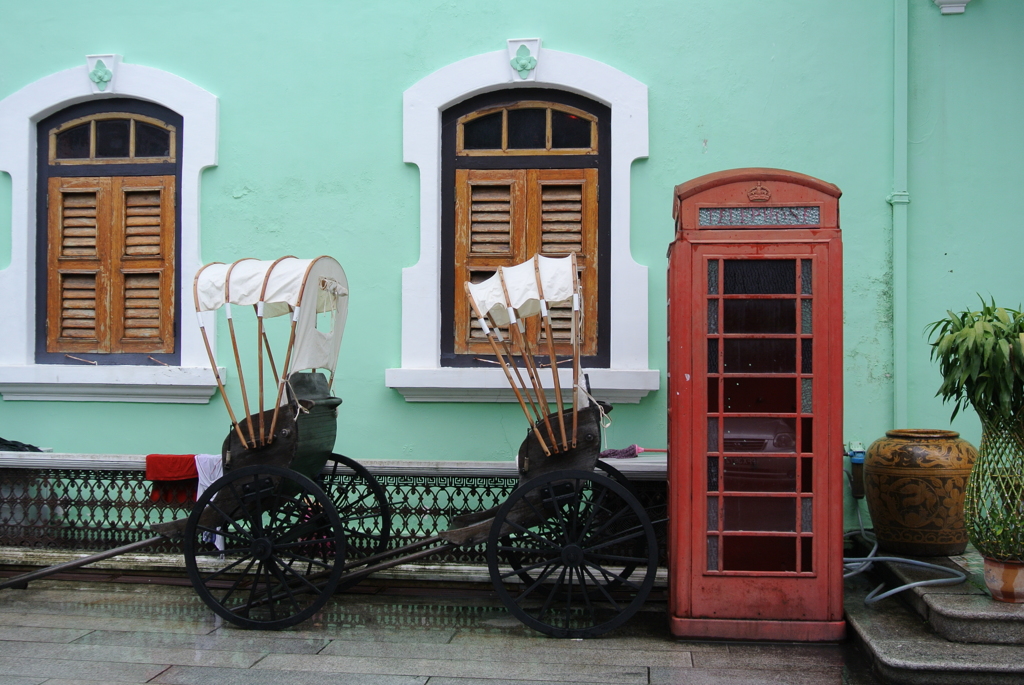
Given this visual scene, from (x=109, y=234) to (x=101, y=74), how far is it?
4.48ft

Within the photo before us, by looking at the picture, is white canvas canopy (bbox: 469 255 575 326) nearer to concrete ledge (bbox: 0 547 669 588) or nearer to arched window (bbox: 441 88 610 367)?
arched window (bbox: 441 88 610 367)

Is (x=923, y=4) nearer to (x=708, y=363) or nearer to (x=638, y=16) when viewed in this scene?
(x=638, y=16)

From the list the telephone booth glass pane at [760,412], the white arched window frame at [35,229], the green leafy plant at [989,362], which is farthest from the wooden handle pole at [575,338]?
the white arched window frame at [35,229]

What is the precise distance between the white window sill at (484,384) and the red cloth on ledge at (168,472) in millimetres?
1647

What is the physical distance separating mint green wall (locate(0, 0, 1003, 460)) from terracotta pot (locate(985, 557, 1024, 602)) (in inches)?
79.0

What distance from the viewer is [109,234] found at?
25.3ft

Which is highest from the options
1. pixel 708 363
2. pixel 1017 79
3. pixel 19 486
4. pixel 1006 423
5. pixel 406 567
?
pixel 1017 79

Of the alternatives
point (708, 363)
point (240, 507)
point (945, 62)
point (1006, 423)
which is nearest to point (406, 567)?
point (240, 507)

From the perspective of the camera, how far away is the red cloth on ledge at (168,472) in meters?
6.62

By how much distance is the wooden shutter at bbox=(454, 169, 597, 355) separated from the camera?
7.18 m

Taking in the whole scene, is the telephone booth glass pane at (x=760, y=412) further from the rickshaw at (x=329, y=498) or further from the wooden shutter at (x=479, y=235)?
the wooden shutter at (x=479, y=235)

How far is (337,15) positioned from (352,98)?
0.72 m

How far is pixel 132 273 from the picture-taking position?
7672mm

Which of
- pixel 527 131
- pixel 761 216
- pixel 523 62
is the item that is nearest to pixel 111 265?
pixel 527 131
